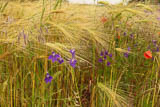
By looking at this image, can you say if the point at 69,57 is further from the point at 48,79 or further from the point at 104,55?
the point at 104,55

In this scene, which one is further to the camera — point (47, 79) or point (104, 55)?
point (104, 55)

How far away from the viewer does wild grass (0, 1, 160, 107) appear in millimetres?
1139

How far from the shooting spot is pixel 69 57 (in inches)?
41.3

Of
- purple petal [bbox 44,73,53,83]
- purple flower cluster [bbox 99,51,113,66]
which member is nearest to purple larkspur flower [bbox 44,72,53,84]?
purple petal [bbox 44,73,53,83]

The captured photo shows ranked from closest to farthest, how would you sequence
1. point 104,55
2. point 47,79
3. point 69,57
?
point 69,57 → point 47,79 → point 104,55

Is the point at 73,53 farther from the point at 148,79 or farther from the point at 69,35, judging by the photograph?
the point at 148,79

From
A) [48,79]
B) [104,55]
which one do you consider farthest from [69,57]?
[104,55]

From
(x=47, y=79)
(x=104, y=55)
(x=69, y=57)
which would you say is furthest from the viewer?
(x=104, y=55)

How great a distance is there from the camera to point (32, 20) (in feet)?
3.95

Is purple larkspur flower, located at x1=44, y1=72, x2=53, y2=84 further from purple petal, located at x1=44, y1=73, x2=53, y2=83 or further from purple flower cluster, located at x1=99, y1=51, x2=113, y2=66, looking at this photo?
purple flower cluster, located at x1=99, y1=51, x2=113, y2=66

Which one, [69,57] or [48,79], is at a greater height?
[69,57]

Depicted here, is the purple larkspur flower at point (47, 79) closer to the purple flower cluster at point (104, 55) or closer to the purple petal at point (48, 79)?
the purple petal at point (48, 79)

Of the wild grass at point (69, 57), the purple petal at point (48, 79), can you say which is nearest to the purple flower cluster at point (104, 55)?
the wild grass at point (69, 57)

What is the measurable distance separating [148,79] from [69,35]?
2.22ft
